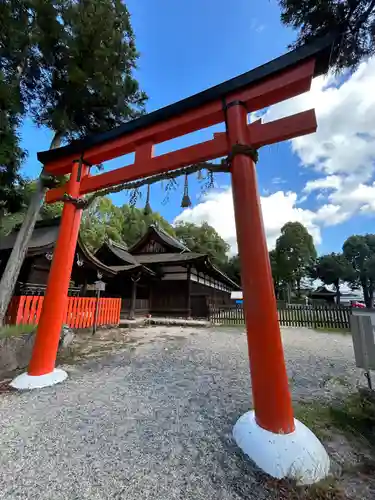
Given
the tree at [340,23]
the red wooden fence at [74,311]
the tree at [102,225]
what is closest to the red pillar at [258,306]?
the tree at [340,23]

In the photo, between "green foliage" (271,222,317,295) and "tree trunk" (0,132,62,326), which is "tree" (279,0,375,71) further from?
"green foliage" (271,222,317,295)

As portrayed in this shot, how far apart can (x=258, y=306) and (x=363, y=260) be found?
4306 cm

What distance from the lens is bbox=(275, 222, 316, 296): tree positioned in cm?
3161

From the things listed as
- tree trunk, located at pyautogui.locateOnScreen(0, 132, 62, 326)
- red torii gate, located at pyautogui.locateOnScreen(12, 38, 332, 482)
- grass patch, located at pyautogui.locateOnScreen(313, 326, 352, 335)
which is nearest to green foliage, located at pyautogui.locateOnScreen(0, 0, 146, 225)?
tree trunk, located at pyautogui.locateOnScreen(0, 132, 62, 326)

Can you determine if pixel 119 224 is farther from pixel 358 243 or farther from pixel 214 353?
pixel 358 243

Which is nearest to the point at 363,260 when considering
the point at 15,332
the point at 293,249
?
the point at 293,249

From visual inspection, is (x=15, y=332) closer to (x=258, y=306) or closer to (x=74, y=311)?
(x=74, y=311)

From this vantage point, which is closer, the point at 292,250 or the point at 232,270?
the point at 292,250

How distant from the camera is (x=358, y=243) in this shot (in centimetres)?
3722

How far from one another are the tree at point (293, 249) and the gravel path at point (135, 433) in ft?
96.6

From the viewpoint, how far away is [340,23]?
321 cm

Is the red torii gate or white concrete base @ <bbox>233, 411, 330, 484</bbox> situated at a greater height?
the red torii gate

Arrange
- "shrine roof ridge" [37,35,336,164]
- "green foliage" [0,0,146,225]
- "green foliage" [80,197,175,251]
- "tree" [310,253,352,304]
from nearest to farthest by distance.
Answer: "shrine roof ridge" [37,35,336,164] → "green foliage" [0,0,146,225] → "green foliage" [80,197,175,251] → "tree" [310,253,352,304]

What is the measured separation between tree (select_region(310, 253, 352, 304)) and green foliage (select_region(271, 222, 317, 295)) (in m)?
10.2
